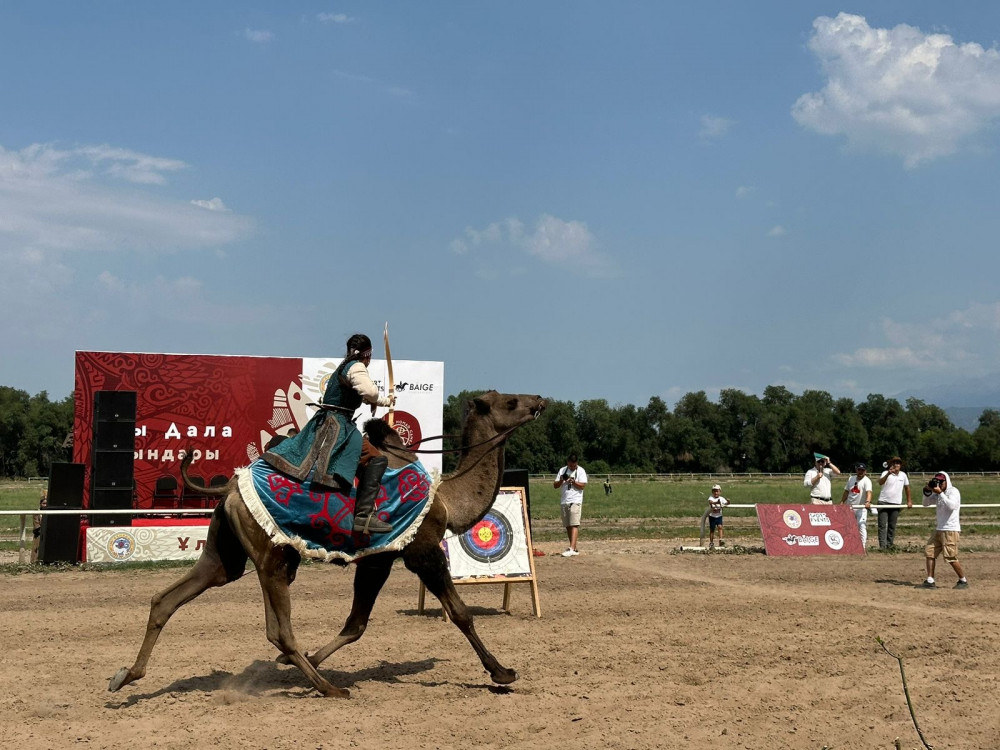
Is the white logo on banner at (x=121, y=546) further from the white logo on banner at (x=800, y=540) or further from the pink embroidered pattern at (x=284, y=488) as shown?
the white logo on banner at (x=800, y=540)

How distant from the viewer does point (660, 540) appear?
941 inches

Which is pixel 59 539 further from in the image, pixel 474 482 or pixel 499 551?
pixel 474 482

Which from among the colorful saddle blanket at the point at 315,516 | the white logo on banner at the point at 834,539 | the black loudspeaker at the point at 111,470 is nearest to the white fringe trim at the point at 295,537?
the colorful saddle blanket at the point at 315,516

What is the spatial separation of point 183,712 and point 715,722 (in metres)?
4.19

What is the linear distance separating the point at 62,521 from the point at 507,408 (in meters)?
12.8

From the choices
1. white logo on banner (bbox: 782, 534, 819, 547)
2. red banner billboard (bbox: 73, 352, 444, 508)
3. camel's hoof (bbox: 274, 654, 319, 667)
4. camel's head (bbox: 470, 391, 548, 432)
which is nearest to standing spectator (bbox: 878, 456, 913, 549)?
white logo on banner (bbox: 782, 534, 819, 547)

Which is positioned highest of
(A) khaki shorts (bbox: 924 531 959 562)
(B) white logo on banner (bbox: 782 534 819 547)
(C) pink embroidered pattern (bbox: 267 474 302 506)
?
(C) pink embroidered pattern (bbox: 267 474 302 506)

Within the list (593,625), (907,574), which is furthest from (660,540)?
(593,625)

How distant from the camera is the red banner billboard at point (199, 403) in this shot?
68.0ft

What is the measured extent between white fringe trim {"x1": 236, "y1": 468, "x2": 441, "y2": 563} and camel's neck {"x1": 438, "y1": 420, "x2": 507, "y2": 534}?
416 mm

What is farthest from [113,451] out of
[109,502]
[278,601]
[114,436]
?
[278,601]

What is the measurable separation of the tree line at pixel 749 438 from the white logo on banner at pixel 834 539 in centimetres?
6923

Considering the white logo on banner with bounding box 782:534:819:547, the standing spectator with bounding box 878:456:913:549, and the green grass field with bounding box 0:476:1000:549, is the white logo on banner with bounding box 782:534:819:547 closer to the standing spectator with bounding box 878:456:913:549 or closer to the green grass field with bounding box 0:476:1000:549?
the standing spectator with bounding box 878:456:913:549

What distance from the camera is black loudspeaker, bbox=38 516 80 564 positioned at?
58.9 ft
